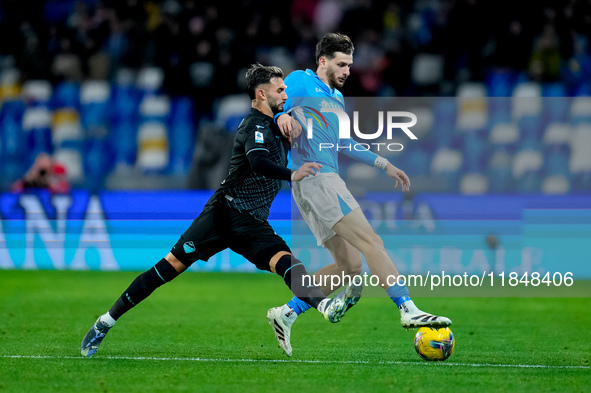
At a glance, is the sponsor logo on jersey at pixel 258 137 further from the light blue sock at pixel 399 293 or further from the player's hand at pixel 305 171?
the light blue sock at pixel 399 293

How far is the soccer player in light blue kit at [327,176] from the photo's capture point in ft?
20.9

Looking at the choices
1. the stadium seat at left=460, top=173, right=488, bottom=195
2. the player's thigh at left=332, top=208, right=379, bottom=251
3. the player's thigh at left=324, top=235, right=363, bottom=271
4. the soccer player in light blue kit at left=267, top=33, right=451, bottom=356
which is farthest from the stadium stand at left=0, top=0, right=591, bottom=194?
the player's thigh at left=332, top=208, right=379, bottom=251

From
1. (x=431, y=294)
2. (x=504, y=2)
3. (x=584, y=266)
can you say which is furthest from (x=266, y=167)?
(x=504, y=2)

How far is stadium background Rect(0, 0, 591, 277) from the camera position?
1173 cm

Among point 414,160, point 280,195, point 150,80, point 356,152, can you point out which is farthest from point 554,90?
point 356,152

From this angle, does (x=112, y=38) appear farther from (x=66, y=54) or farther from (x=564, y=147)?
(x=564, y=147)

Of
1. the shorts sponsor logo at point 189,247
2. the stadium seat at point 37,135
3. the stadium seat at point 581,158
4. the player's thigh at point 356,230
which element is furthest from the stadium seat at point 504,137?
the stadium seat at point 37,135

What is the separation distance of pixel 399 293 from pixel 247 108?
862 cm

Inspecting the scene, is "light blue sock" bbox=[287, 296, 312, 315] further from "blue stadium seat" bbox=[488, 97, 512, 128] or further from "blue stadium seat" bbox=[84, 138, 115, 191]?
"blue stadium seat" bbox=[84, 138, 115, 191]

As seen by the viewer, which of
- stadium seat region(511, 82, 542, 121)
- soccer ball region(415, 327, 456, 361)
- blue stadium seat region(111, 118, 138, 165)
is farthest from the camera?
blue stadium seat region(111, 118, 138, 165)

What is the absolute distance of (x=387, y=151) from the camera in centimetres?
1154

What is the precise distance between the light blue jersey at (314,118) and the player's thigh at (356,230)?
42 cm

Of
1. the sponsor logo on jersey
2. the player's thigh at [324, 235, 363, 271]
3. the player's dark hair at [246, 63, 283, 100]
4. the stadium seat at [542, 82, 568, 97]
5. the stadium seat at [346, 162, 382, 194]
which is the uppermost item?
the player's dark hair at [246, 63, 283, 100]

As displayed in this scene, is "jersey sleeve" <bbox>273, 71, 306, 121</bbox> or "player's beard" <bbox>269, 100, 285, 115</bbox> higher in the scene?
"jersey sleeve" <bbox>273, 71, 306, 121</bbox>
